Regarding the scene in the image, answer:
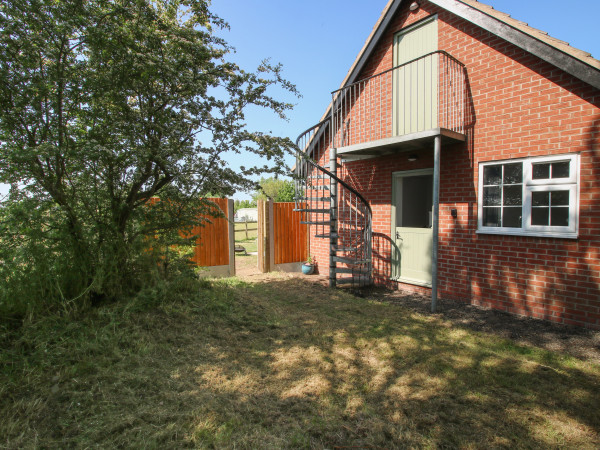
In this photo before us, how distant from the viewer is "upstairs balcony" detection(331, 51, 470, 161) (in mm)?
5598

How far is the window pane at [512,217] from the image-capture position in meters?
4.99

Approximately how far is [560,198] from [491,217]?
0.95 meters

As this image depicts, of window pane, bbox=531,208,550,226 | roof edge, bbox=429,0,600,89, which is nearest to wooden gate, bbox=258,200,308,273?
window pane, bbox=531,208,550,226

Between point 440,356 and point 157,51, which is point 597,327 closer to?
point 440,356

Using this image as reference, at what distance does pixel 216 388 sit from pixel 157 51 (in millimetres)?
3853

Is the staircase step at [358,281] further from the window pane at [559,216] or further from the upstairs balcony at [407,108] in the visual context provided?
the window pane at [559,216]

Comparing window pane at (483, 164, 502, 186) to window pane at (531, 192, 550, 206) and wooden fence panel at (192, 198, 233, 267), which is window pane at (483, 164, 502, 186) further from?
wooden fence panel at (192, 198, 233, 267)

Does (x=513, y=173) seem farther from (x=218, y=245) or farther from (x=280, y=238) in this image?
(x=218, y=245)

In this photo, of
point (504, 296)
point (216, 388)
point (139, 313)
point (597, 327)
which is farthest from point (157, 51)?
point (597, 327)

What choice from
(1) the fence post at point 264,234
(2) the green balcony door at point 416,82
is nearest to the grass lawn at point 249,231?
(1) the fence post at point 264,234

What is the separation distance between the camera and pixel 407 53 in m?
6.66

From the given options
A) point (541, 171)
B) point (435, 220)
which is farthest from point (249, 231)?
point (541, 171)

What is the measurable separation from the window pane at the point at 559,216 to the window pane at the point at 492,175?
89cm

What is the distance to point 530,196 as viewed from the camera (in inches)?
190
